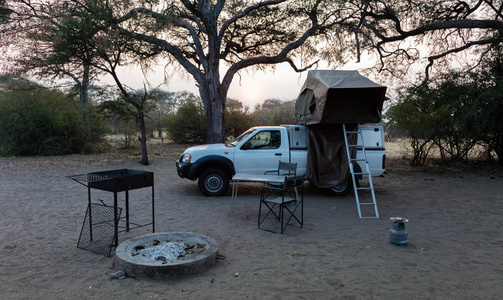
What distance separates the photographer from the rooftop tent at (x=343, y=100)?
313 inches

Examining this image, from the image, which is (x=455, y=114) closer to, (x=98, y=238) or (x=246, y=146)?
(x=246, y=146)

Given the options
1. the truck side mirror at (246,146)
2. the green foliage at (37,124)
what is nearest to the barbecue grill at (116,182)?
the truck side mirror at (246,146)

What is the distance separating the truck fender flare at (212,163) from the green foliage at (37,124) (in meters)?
11.1

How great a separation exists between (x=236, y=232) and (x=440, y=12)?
14.7m

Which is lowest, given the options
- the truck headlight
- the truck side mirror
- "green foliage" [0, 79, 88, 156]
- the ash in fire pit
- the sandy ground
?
the sandy ground

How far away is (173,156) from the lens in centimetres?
1855

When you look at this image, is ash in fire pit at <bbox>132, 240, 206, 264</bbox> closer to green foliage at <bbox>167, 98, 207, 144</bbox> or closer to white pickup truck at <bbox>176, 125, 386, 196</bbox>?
white pickup truck at <bbox>176, 125, 386, 196</bbox>

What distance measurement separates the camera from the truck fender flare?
892 cm

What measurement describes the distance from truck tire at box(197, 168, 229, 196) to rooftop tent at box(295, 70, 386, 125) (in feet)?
8.25

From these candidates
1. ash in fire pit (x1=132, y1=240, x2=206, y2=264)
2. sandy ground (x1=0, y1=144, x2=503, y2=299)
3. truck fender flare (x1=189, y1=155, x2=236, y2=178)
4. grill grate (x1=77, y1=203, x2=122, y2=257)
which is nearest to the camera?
sandy ground (x1=0, y1=144, x2=503, y2=299)

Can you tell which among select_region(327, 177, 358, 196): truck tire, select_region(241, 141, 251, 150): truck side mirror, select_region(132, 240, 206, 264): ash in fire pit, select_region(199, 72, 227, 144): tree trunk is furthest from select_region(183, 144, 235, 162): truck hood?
select_region(199, 72, 227, 144): tree trunk

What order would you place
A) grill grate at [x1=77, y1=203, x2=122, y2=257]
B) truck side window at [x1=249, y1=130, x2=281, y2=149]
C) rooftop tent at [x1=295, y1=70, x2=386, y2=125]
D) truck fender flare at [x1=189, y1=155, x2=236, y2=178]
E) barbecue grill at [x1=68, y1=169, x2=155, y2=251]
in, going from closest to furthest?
barbecue grill at [x1=68, y1=169, x2=155, y2=251], grill grate at [x1=77, y1=203, x2=122, y2=257], rooftop tent at [x1=295, y1=70, x2=386, y2=125], truck fender flare at [x1=189, y1=155, x2=236, y2=178], truck side window at [x1=249, y1=130, x2=281, y2=149]

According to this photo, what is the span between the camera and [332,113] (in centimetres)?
834

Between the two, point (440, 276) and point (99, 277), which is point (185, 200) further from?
point (440, 276)
